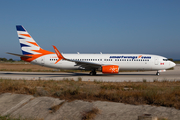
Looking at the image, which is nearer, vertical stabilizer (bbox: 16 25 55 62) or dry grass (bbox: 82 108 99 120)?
dry grass (bbox: 82 108 99 120)

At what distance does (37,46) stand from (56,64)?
14.1 ft

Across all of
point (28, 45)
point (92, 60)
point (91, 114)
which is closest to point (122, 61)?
point (92, 60)

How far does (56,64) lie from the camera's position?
28547 millimetres

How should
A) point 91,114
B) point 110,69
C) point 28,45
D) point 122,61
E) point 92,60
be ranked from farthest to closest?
1. point 28,45
2. point 92,60
3. point 122,61
4. point 110,69
5. point 91,114

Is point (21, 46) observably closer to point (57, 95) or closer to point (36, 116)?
point (57, 95)

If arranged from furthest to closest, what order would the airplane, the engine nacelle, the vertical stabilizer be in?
the vertical stabilizer
the airplane
the engine nacelle

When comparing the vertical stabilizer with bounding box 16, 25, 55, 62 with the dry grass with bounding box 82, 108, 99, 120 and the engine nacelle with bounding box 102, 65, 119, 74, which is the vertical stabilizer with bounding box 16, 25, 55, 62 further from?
the dry grass with bounding box 82, 108, 99, 120

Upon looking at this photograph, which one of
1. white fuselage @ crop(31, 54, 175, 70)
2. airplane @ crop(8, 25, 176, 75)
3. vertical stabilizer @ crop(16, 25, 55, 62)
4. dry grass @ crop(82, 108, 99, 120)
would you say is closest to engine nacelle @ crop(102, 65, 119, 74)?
airplane @ crop(8, 25, 176, 75)

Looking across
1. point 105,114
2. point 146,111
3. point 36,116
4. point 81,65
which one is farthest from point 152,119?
point 81,65

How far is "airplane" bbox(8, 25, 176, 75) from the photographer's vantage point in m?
27.3

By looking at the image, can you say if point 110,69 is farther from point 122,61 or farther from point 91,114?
point 91,114

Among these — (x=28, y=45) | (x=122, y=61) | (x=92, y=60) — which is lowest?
(x=122, y=61)

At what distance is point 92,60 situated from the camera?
28.5 meters

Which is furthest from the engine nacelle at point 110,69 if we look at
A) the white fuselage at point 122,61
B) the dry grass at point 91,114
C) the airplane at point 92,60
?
the dry grass at point 91,114
